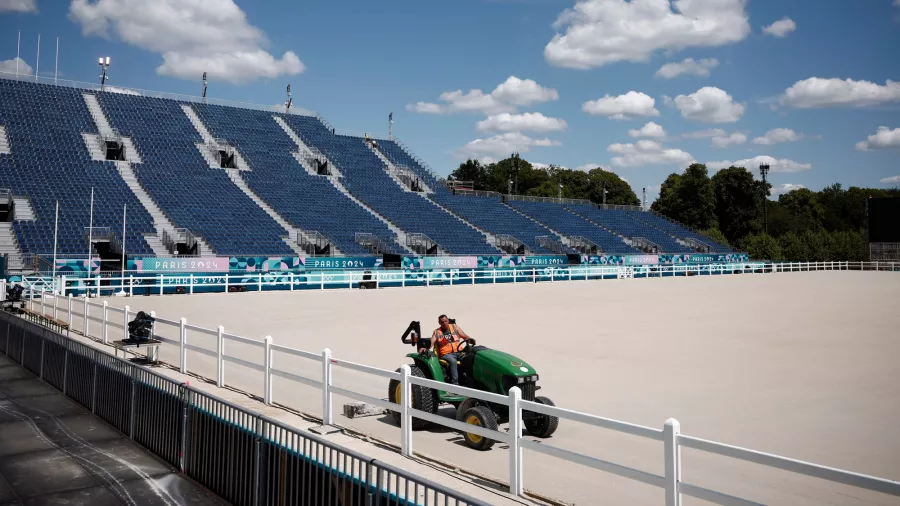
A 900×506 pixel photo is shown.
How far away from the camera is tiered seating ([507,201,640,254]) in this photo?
65.9 metres

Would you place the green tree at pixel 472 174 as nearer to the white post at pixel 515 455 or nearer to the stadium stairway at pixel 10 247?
the stadium stairway at pixel 10 247

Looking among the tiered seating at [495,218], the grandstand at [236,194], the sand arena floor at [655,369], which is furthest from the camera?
the tiered seating at [495,218]

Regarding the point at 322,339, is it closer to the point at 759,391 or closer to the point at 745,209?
the point at 759,391

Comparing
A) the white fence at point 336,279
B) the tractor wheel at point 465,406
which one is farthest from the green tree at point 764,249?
the tractor wheel at point 465,406

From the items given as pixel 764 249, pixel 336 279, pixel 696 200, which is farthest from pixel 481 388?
pixel 696 200

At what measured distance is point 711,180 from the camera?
114375 mm

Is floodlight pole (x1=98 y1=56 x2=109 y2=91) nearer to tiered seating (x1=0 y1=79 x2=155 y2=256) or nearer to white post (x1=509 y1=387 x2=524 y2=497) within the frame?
tiered seating (x1=0 y1=79 x2=155 y2=256)

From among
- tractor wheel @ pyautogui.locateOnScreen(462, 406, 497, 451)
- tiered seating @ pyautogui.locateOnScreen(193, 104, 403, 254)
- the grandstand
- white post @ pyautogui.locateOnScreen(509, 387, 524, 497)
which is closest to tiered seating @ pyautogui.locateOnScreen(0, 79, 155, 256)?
the grandstand

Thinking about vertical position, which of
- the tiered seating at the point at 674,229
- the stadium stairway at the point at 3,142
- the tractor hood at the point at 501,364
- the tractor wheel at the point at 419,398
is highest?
the stadium stairway at the point at 3,142

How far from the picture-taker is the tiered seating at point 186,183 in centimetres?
4503

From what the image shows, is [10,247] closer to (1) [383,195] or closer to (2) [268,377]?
(1) [383,195]

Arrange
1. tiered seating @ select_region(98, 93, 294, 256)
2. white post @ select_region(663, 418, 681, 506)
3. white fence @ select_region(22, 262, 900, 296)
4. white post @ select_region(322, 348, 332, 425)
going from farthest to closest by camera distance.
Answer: tiered seating @ select_region(98, 93, 294, 256) < white fence @ select_region(22, 262, 900, 296) < white post @ select_region(322, 348, 332, 425) < white post @ select_region(663, 418, 681, 506)

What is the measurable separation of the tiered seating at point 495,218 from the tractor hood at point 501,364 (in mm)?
50387

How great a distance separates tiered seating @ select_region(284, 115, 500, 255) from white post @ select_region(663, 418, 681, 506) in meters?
47.7
